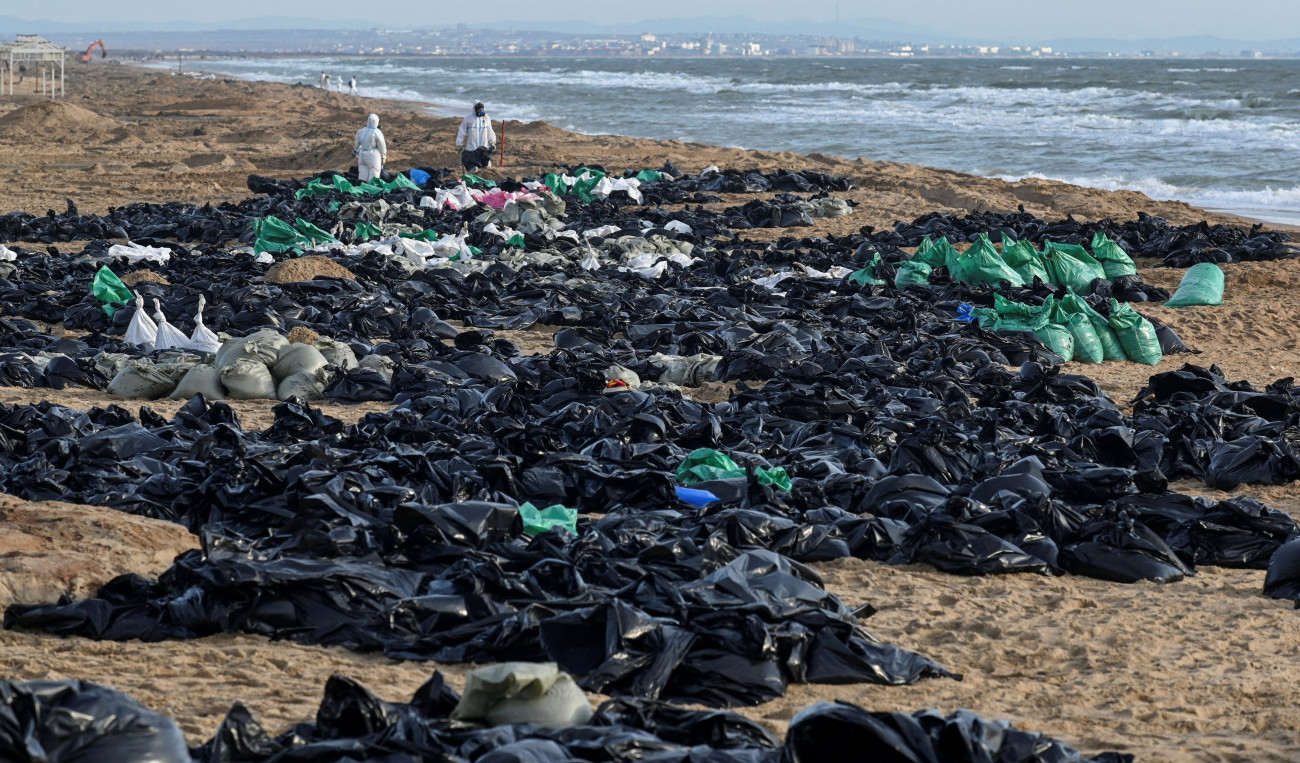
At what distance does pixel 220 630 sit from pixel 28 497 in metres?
2.06

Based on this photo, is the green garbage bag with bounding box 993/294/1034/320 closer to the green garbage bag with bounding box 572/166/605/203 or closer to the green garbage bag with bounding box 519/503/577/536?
the green garbage bag with bounding box 519/503/577/536

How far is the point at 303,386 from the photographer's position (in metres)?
8.11

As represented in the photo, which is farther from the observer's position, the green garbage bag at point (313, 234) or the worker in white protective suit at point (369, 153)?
the worker in white protective suit at point (369, 153)

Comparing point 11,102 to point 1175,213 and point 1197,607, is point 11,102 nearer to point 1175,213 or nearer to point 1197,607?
point 1175,213

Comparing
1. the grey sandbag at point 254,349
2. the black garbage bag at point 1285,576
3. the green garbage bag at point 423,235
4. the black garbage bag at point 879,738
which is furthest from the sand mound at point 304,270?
the black garbage bag at point 879,738

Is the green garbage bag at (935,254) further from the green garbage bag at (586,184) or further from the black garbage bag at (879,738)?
the black garbage bag at (879,738)

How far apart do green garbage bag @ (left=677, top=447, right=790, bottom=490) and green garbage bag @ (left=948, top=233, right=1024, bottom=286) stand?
6.11 meters

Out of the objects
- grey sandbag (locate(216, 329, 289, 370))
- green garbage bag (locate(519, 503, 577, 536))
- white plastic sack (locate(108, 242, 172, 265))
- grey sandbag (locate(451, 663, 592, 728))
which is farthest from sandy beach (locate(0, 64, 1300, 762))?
white plastic sack (locate(108, 242, 172, 265))

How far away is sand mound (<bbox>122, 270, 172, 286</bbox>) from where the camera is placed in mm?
11379

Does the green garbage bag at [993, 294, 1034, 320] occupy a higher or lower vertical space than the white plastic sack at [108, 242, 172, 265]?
higher

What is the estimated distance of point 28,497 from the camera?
5.78 m

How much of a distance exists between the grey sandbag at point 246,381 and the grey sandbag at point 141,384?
1.37ft

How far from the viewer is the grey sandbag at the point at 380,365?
832 centimetres

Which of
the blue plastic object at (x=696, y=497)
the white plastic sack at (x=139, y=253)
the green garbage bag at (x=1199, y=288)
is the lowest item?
the blue plastic object at (x=696, y=497)
